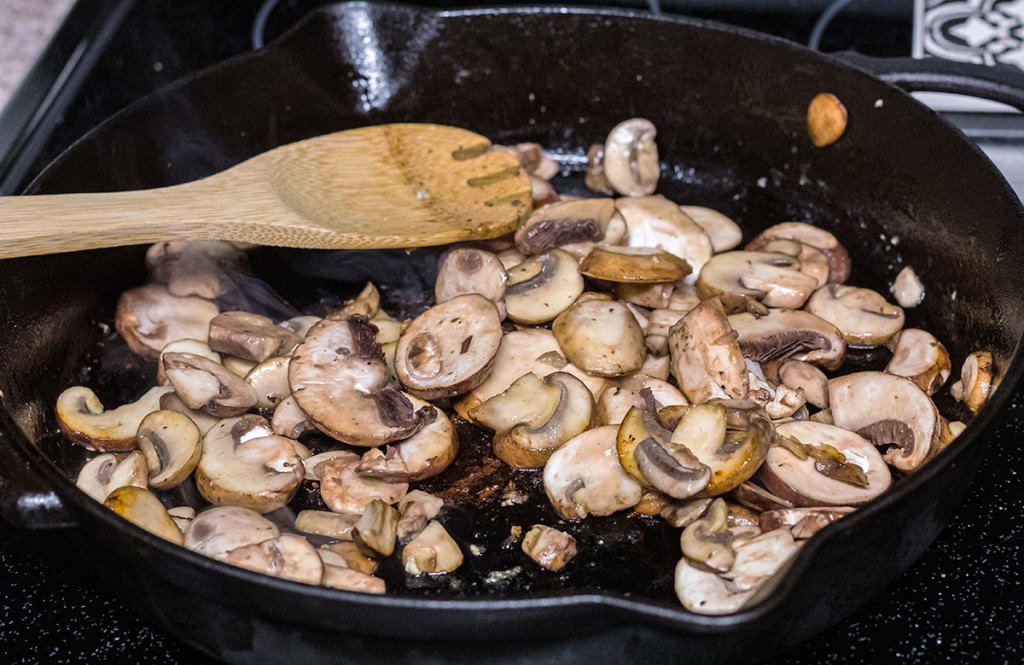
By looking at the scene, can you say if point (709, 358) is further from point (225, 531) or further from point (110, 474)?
point (110, 474)

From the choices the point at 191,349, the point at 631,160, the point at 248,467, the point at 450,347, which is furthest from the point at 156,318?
the point at 631,160

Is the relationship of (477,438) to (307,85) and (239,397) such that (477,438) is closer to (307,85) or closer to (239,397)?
(239,397)

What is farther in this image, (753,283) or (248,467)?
(753,283)

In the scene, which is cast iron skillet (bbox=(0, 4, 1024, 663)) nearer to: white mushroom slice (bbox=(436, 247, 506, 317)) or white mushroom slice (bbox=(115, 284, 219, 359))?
white mushroom slice (bbox=(115, 284, 219, 359))

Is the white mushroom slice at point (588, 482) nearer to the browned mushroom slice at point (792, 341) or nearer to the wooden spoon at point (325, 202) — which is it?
the browned mushroom slice at point (792, 341)

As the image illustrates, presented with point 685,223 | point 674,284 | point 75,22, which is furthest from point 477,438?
→ point 75,22

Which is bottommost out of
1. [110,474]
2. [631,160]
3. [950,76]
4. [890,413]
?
[110,474]
